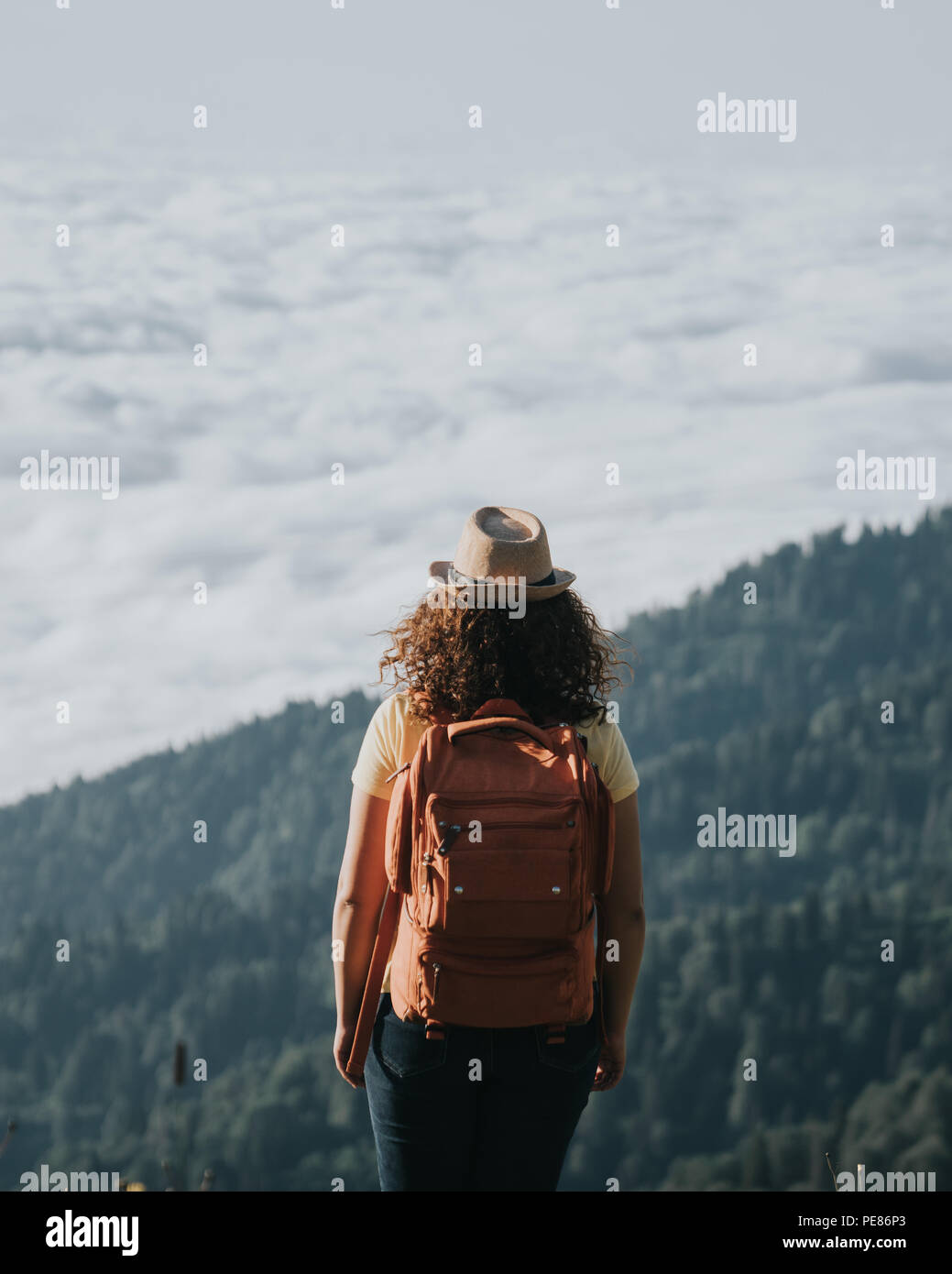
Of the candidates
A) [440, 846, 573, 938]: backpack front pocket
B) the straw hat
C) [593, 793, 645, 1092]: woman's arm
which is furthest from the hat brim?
[440, 846, 573, 938]: backpack front pocket

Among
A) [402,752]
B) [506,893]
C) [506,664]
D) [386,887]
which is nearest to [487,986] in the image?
[506,893]

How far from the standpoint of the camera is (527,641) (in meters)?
3.29

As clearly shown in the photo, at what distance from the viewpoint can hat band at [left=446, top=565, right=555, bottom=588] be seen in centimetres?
333

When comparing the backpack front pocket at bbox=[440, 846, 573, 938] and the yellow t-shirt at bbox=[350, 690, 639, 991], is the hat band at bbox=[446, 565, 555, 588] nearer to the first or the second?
the yellow t-shirt at bbox=[350, 690, 639, 991]

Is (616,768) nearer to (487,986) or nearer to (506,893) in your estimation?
(506,893)

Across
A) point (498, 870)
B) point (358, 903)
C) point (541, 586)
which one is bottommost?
point (358, 903)

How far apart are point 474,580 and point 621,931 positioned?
88 centimetres

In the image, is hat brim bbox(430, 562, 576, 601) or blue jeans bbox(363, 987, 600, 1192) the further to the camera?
hat brim bbox(430, 562, 576, 601)

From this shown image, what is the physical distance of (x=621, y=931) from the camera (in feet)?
11.2

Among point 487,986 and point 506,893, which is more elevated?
point 506,893

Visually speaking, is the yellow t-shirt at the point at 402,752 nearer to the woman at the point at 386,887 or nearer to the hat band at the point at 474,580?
the woman at the point at 386,887


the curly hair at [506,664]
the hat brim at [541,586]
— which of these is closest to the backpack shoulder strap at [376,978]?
the curly hair at [506,664]

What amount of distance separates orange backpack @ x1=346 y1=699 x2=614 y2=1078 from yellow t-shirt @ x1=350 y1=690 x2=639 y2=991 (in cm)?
9
